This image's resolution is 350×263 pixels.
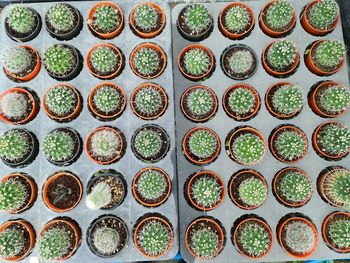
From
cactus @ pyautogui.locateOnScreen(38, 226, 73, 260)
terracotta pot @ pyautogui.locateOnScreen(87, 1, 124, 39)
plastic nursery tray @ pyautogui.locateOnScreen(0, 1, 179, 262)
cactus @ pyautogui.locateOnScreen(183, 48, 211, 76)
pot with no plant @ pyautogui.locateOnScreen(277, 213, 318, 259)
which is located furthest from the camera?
terracotta pot @ pyautogui.locateOnScreen(87, 1, 124, 39)

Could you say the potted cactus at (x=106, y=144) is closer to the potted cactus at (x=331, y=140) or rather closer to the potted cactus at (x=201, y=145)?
the potted cactus at (x=201, y=145)

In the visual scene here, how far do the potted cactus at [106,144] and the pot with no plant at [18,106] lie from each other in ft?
1.82

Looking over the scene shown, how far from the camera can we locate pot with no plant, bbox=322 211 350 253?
2760 millimetres

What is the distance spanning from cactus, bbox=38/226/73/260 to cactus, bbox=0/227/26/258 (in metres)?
0.19

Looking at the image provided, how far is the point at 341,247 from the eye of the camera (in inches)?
111

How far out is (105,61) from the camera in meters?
2.93

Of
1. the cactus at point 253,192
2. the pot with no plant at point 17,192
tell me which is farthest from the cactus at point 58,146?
the cactus at point 253,192

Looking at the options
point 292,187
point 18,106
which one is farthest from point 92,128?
point 292,187

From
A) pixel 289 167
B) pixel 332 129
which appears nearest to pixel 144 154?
Answer: pixel 289 167

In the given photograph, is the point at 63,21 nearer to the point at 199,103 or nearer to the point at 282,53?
the point at 199,103

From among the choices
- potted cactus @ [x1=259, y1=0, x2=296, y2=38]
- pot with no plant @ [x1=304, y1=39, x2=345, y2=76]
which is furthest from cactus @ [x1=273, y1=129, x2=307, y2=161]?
potted cactus @ [x1=259, y1=0, x2=296, y2=38]

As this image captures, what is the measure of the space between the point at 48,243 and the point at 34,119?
3.41 feet

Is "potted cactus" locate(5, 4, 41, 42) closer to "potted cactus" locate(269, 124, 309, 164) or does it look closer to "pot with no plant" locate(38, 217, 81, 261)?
"pot with no plant" locate(38, 217, 81, 261)

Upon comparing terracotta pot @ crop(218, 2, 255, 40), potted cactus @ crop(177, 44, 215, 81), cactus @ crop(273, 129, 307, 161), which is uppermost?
terracotta pot @ crop(218, 2, 255, 40)
